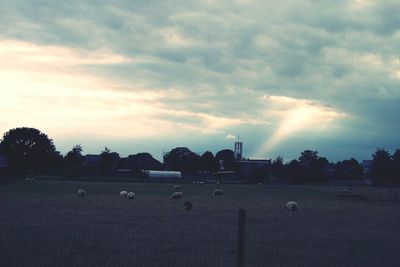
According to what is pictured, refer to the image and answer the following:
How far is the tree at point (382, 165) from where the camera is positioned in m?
96.0

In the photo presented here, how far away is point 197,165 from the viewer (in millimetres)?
192125

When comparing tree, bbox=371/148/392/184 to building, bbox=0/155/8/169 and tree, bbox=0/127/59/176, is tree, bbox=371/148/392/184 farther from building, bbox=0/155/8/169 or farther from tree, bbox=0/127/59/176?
building, bbox=0/155/8/169

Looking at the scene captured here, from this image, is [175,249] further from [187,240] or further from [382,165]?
[382,165]

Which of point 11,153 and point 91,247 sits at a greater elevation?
point 11,153

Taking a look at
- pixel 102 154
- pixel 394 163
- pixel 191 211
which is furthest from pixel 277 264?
pixel 102 154

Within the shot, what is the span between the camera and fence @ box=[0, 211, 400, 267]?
49.3 ft

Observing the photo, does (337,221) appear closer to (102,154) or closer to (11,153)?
(11,153)

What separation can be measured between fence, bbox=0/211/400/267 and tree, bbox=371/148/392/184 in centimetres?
7936

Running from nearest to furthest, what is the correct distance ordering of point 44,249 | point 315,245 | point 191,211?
point 44,249
point 315,245
point 191,211

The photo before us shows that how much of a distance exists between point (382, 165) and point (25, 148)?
87.1m

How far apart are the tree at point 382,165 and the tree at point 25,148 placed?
82.4 metres

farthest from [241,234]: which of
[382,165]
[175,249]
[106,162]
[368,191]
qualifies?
[106,162]

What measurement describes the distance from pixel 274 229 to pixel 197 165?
168344mm

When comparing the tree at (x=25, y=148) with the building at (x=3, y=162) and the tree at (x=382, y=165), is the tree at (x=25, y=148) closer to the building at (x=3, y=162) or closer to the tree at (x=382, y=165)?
the building at (x=3, y=162)
